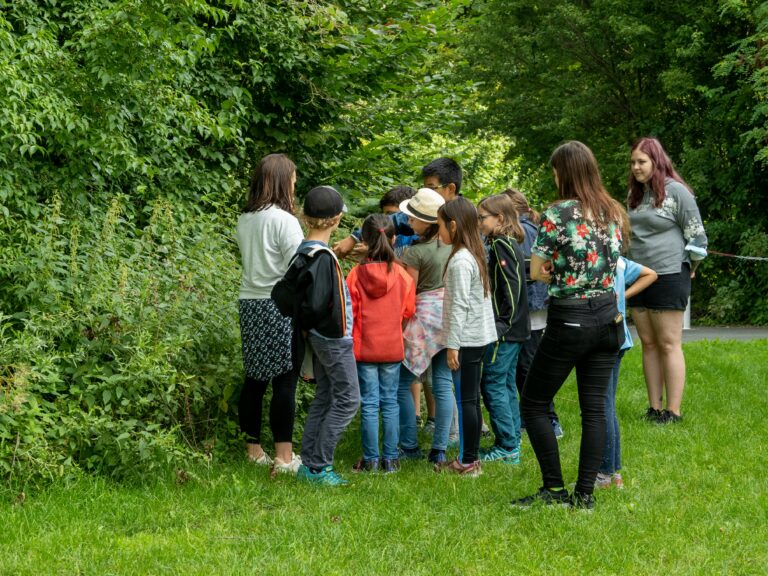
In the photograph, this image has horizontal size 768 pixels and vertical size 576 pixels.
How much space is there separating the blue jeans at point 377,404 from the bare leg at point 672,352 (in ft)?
8.06

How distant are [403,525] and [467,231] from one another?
1.94 metres

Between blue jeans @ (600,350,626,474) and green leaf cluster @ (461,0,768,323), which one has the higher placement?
green leaf cluster @ (461,0,768,323)

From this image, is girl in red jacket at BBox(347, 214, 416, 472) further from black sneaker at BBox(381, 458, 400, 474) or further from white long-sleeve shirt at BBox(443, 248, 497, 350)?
white long-sleeve shirt at BBox(443, 248, 497, 350)

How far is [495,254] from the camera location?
6312mm

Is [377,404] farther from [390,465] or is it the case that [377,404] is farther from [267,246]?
[267,246]

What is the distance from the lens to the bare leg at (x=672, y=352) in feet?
25.0

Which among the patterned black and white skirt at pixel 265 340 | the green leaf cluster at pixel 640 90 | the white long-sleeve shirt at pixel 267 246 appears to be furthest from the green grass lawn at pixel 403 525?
the green leaf cluster at pixel 640 90

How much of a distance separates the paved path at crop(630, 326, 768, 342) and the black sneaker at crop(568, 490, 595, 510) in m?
10.7

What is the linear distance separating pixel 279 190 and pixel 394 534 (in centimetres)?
236

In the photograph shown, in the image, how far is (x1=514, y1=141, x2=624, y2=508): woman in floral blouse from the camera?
494 centimetres

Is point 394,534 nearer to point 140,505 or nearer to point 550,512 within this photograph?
point 550,512

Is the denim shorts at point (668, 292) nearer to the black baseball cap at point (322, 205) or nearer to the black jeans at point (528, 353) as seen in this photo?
the black jeans at point (528, 353)

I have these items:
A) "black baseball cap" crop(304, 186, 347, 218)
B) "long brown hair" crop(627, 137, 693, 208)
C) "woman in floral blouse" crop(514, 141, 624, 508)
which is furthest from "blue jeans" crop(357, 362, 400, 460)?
"long brown hair" crop(627, 137, 693, 208)

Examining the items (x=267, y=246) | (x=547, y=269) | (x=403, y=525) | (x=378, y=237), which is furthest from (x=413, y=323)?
(x=403, y=525)
